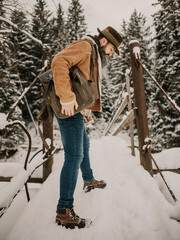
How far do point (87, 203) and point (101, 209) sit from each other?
0.69 feet

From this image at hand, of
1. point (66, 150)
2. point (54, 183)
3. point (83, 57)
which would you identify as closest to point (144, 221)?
point (66, 150)

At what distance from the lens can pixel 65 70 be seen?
1227mm

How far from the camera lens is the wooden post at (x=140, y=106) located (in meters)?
2.16

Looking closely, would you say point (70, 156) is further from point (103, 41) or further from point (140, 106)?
point (140, 106)

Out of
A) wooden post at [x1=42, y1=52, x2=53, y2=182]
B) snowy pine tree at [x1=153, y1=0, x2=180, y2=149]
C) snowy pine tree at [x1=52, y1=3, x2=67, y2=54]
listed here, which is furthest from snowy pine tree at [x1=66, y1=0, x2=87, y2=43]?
wooden post at [x1=42, y1=52, x2=53, y2=182]

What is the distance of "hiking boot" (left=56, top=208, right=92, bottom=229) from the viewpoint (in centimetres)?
129

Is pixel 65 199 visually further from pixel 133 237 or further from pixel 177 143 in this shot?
pixel 177 143

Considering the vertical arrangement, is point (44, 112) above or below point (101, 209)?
above

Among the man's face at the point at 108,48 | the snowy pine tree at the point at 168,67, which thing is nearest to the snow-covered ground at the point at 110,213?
the man's face at the point at 108,48

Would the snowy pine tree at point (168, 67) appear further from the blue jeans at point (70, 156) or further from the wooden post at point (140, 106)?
the blue jeans at point (70, 156)

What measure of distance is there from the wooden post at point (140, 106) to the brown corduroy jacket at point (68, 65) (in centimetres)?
116

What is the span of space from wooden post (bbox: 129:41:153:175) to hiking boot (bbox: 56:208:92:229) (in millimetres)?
1215

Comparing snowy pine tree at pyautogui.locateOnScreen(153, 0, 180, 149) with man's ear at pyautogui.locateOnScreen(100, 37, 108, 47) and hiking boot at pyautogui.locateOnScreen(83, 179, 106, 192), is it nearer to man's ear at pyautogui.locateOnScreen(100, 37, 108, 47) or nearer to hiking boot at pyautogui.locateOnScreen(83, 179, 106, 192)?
hiking boot at pyautogui.locateOnScreen(83, 179, 106, 192)

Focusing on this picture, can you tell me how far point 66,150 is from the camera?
4.52 feet
